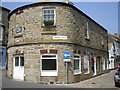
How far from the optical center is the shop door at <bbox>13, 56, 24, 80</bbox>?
2111cm

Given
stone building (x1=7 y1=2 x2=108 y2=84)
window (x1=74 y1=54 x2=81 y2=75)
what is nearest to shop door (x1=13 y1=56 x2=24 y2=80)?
stone building (x1=7 y1=2 x2=108 y2=84)

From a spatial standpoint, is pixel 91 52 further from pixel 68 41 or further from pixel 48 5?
pixel 48 5

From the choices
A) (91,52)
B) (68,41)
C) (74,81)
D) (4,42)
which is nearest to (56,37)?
(68,41)

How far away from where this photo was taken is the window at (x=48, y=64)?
63.3 feet

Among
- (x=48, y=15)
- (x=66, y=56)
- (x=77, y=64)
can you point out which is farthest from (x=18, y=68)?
(x=48, y=15)

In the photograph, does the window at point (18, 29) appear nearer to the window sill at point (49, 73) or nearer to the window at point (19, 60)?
the window at point (19, 60)

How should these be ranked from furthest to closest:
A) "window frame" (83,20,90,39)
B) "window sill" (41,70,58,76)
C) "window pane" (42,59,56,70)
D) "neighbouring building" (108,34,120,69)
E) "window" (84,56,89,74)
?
1. "neighbouring building" (108,34,120,69)
2. "window frame" (83,20,90,39)
3. "window" (84,56,89,74)
4. "window pane" (42,59,56,70)
5. "window sill" (41,70,58,76)

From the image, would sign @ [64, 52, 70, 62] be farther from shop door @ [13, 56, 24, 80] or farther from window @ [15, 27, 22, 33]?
window @ [15, 27, 22, 33]

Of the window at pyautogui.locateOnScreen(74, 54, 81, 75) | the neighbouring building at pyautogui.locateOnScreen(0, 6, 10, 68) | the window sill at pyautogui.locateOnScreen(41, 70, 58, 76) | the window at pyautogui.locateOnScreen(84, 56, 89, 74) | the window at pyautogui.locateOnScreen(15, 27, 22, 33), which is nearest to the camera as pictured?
the window sill at pyautogui.locateOnScreen(41, 70, 58, 76)

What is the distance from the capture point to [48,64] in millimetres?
19516

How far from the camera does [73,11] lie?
20.7 metres

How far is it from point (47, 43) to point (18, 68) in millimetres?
4363

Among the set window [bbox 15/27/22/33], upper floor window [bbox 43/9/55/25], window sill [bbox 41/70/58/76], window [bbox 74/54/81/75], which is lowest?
window sill [bbox 41/70/58/76]

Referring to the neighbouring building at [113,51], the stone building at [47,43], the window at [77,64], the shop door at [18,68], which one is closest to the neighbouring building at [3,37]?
the shop door at [18,68]
